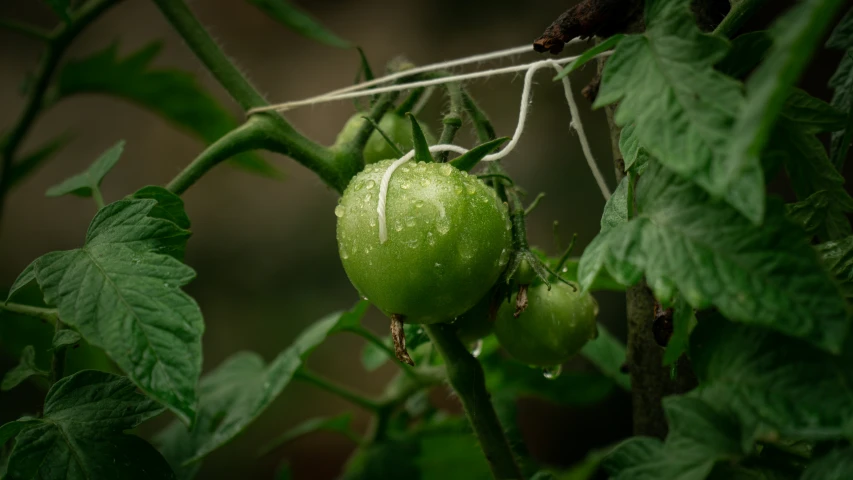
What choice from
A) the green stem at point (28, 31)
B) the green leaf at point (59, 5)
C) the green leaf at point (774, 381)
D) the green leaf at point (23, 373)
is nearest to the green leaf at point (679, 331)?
the green leaf at point (774, 381)

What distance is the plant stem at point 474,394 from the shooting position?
0.67 m

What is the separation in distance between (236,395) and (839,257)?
807 millimetres

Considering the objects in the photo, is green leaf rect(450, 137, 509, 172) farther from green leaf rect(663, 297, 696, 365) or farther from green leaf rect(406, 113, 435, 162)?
green leaf rect(663, 297, 696, 365)

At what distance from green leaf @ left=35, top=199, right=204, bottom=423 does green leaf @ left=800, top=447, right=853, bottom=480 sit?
0.41m

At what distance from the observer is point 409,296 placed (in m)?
0.53

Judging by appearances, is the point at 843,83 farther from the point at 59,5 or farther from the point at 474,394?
the point at 59,5

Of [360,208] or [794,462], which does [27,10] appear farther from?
[794,462]

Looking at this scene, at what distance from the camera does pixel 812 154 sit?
0.59 meters

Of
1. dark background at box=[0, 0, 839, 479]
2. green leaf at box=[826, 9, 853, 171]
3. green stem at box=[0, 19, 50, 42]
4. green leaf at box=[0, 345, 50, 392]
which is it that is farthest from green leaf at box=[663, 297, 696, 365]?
dark background at box=[0, 0, 839, 479]

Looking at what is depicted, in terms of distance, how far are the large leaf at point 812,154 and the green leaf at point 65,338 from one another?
63cm

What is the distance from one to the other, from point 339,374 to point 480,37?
1181 mm

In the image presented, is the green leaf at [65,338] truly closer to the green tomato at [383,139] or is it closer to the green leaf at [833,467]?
the green tomato at [383,139]

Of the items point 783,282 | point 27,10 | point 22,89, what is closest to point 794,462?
point 783,282

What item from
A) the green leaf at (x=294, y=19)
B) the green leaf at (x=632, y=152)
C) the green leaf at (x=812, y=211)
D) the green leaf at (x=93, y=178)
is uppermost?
the green leaf at (x=294, y=19)
